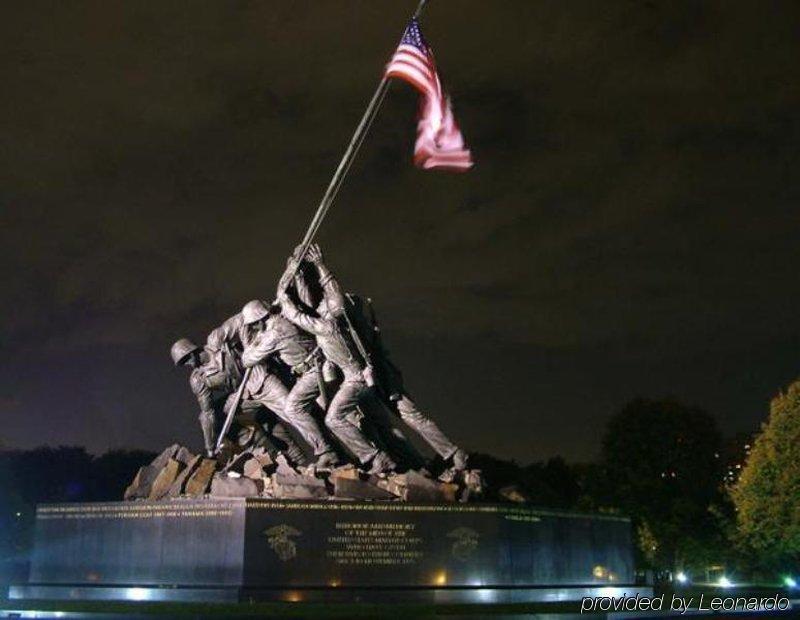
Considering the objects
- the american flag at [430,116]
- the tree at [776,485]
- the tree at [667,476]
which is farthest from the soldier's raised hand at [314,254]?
the tree at [667,476]

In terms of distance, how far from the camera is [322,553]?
20.9 metres

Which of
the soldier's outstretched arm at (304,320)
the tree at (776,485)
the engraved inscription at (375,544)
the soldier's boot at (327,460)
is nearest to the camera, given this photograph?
the engraved inscription at (375,544)

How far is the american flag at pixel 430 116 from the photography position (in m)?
22.9

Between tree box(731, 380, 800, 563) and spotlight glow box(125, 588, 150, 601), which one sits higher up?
tree box(731, 380, 800, 563)

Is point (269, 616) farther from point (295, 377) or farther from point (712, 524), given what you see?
point (712, 524)

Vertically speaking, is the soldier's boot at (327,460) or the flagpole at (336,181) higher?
the flagpole at (336,181)

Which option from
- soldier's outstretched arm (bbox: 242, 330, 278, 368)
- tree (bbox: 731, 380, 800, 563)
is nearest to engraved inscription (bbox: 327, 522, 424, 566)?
soldier's outstretched arm (bbox: 242, 330, 278, 368)

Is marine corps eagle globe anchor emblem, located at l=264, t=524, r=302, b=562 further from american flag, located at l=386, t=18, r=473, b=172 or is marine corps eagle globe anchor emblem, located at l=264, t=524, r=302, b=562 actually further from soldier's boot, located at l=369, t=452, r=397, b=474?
american flag, located at l=386, t=18, r=473, b=172

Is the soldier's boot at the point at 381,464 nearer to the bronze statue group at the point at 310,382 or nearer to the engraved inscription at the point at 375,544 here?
the bronze statue group at the point at 310,382

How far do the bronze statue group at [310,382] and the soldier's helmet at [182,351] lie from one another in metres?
0.03

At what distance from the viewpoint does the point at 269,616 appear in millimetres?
17656

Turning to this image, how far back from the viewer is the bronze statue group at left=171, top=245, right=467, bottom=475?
979 inches

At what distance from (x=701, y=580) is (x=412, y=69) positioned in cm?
5059

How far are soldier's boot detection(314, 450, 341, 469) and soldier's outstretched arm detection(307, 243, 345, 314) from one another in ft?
11.4
